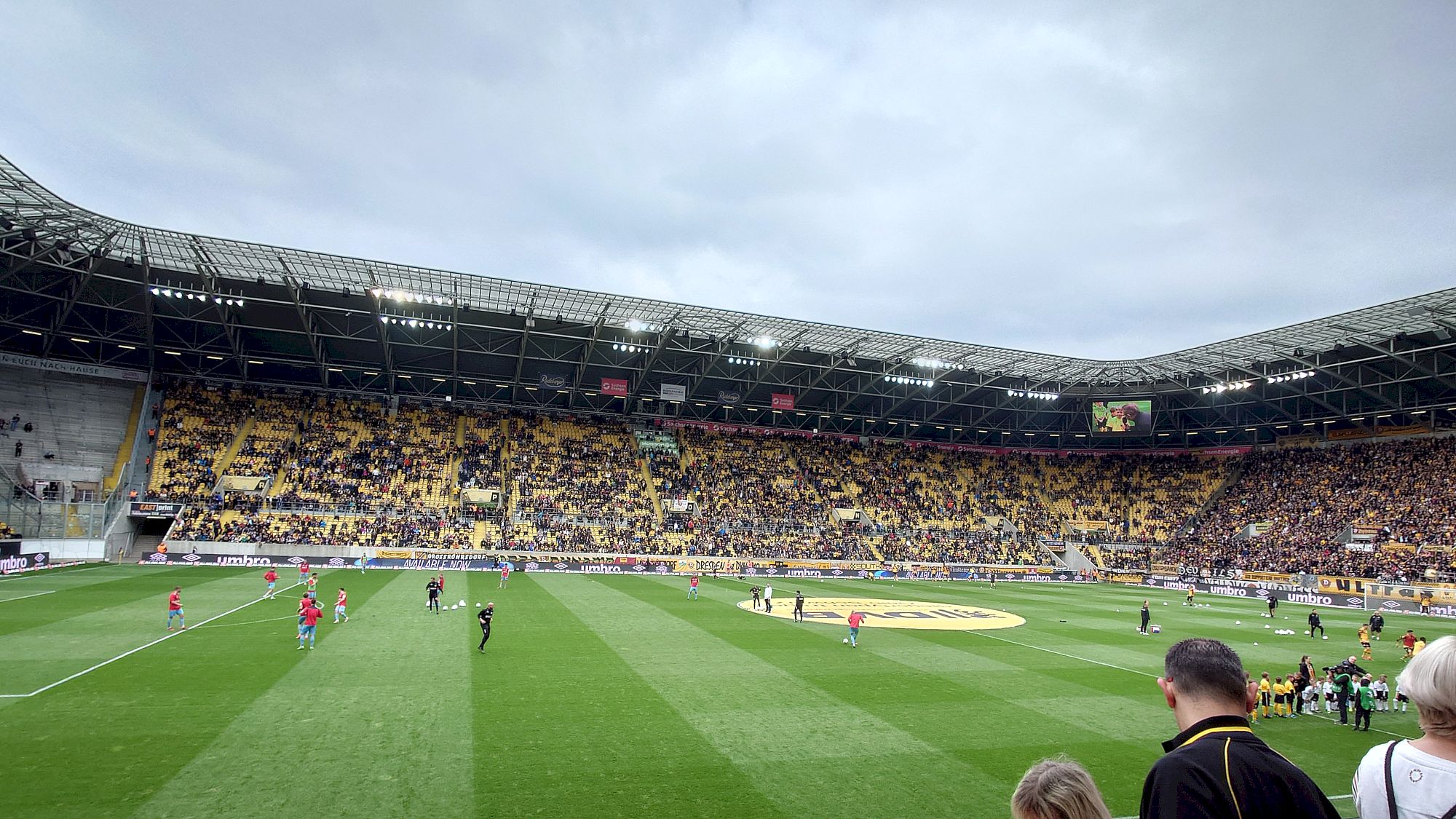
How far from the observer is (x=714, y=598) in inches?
1518

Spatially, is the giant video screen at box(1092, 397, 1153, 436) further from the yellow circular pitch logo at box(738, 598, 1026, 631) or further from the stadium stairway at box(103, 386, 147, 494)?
the stadium stairway at box(103, 386, 147, 494)

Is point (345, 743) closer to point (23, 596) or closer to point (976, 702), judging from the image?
point (976, 702)

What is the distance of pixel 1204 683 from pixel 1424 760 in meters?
0.81

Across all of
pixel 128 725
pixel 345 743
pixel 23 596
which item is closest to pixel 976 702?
pixel 345 743

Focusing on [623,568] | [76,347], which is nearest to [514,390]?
[623,568]

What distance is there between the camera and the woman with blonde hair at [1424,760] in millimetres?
2904

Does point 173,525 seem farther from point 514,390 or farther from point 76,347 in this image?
point 514,390

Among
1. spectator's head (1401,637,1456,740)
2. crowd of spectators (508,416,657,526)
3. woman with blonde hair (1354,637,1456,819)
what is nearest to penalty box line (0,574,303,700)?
woman with blonde hair (1354,637,1456,819)

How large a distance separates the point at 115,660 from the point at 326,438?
4552cm

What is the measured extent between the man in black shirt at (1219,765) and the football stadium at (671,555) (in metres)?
0.02

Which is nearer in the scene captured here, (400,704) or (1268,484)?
(400,704)

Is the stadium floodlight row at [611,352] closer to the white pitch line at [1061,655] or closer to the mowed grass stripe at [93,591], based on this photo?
the mowed grass stripe at [93,591]

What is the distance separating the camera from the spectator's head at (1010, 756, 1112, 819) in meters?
2.78

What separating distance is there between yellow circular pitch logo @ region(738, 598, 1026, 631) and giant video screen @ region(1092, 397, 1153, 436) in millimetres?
38342
